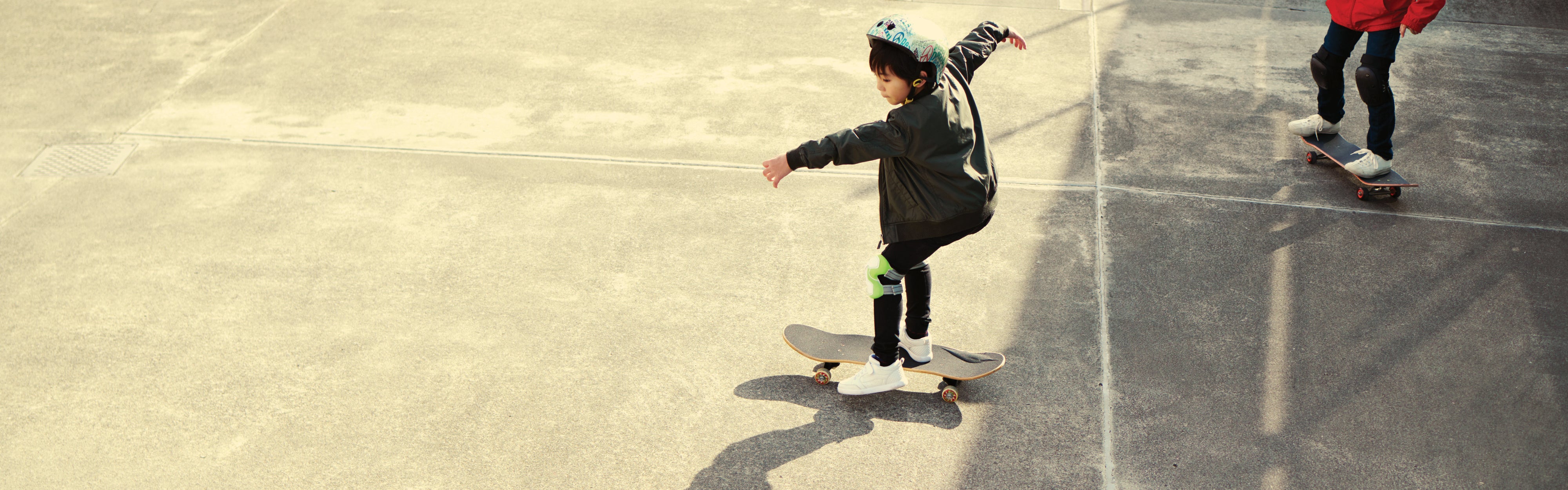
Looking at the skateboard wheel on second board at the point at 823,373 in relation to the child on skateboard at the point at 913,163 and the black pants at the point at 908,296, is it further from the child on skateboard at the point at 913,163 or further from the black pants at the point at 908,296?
the black pants at the point at 908,296

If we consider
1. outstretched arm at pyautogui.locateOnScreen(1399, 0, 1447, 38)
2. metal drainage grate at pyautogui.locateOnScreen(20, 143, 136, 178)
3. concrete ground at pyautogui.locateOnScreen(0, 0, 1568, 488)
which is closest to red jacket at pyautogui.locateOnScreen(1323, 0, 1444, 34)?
outstretched arm at pyautogui.locateOnScreen(1399, 0, 1447, 38)

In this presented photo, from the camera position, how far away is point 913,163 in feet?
10.4

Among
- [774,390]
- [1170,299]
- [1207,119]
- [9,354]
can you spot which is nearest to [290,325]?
[9,354]

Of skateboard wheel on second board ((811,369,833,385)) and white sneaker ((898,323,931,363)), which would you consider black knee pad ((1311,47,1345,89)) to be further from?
skateboard wheel on second board ((811,369,833,385))

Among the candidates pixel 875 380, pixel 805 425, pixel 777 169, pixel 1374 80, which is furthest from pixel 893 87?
pixel 1374 80

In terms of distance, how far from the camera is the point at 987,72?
680 centimetres

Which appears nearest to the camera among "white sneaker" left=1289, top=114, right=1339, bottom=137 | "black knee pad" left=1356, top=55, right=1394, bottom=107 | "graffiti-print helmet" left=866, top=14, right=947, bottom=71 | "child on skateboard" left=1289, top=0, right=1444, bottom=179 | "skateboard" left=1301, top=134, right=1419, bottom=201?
"graffiti-print helmet" left=866, top=14, right=947, bottom=71

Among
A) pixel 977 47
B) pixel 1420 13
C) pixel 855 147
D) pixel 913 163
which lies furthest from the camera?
pixel 1420 13

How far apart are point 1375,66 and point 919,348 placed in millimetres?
2997

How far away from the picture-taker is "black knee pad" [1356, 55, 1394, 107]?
4.85m

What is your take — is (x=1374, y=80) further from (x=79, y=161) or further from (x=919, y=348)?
(x=79, y=161)

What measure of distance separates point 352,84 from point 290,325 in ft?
9.48

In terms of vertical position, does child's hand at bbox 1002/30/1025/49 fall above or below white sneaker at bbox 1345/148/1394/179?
above

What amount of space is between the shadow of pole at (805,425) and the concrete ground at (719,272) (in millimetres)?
16
